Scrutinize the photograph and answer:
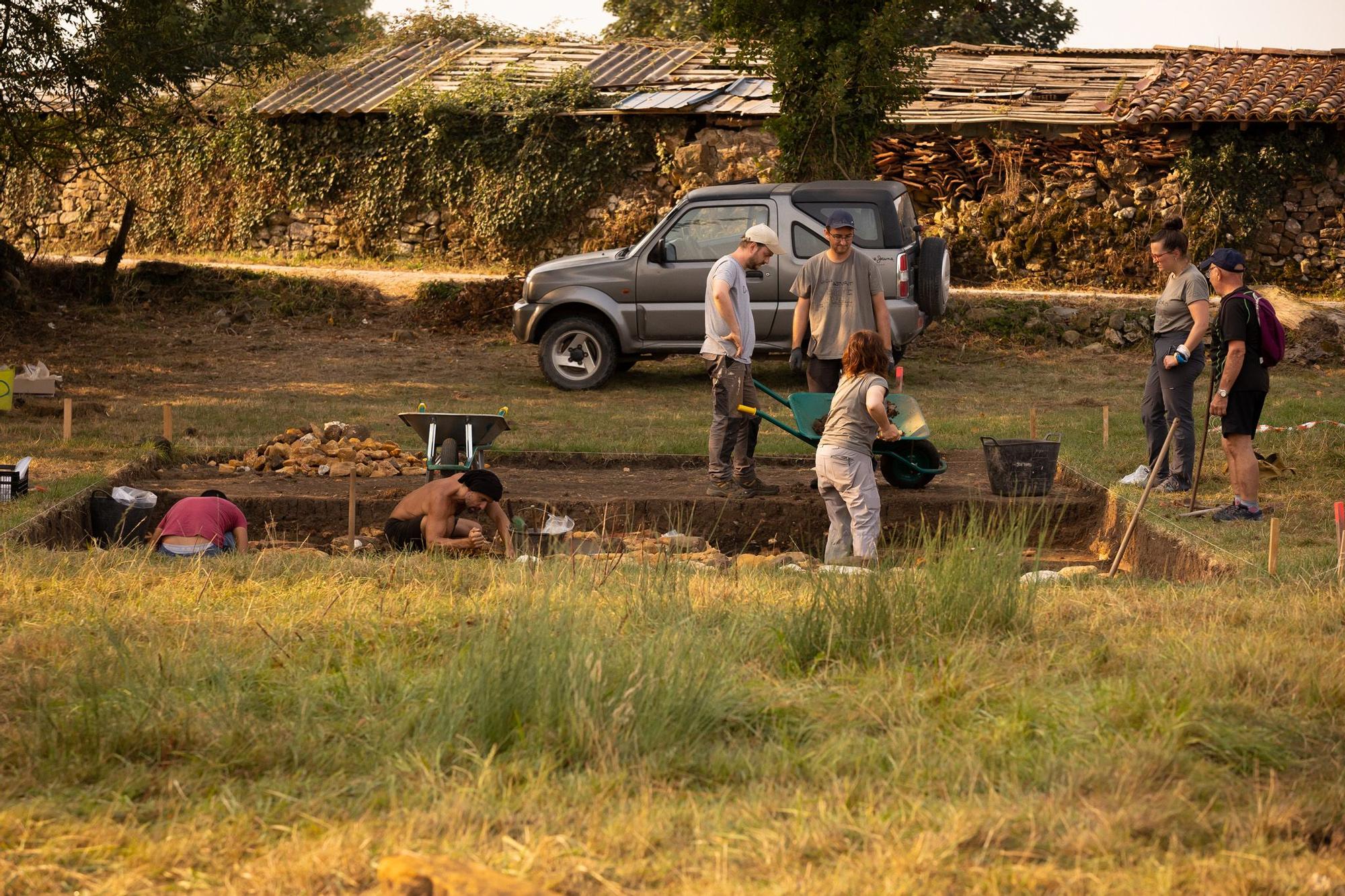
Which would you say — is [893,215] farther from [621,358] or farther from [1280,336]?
[1280,336]

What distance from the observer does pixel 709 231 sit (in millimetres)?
14828

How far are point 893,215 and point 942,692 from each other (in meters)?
10.5

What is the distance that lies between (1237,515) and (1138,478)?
131 centimetres

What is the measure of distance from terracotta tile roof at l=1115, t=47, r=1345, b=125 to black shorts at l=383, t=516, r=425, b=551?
15234 mm

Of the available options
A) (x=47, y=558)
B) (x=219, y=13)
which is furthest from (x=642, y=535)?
(x=219, y=13)

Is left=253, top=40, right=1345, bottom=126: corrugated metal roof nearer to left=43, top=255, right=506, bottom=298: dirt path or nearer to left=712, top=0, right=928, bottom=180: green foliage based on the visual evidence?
left=712, top=0, right=928, bottom=180: green foliage

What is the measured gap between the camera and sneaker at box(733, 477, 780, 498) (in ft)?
31.3

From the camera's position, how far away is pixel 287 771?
3803 millimetres

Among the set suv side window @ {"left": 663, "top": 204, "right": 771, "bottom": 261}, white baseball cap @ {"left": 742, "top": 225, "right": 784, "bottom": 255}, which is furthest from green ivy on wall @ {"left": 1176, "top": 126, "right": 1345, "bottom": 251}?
white baseball cap @ {"left": 742, "top": 225, "right": 784, "bottom": 255}

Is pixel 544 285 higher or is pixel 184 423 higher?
pixel 544 285

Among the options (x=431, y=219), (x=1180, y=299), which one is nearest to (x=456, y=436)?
(x=1180, y=299)

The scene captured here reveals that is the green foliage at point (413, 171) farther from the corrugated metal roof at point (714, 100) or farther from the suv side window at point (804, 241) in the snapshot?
the suv side window at point (804, 241)

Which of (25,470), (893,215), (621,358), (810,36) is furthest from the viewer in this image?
(810,36)

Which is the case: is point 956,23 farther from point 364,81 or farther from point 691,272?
point 691,272
